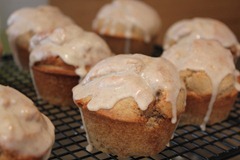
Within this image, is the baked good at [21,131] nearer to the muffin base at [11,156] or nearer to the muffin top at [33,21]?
the muffin base at [11,156]

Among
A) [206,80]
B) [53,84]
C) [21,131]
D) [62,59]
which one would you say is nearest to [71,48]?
[62,59]

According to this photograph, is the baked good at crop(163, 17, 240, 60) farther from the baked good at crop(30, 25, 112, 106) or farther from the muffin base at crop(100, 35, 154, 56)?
the baked good at crop(30, 25, 112, 106)

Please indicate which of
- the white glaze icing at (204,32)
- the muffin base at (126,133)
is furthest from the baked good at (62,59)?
the white glaze icing at (204,32)

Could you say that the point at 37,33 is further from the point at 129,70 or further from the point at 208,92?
the point at 208,92

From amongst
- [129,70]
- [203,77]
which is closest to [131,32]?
[203,77]

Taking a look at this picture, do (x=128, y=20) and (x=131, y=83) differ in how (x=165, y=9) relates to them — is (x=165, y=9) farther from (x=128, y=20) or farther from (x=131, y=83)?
(x=131, y=83)

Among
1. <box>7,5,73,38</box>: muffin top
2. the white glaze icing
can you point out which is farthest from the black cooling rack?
the white glaze icing

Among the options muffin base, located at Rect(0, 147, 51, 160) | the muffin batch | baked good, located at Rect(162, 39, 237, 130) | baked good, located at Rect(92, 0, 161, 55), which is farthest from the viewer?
baked good, located at Rect(92, 0, 161, 55)
